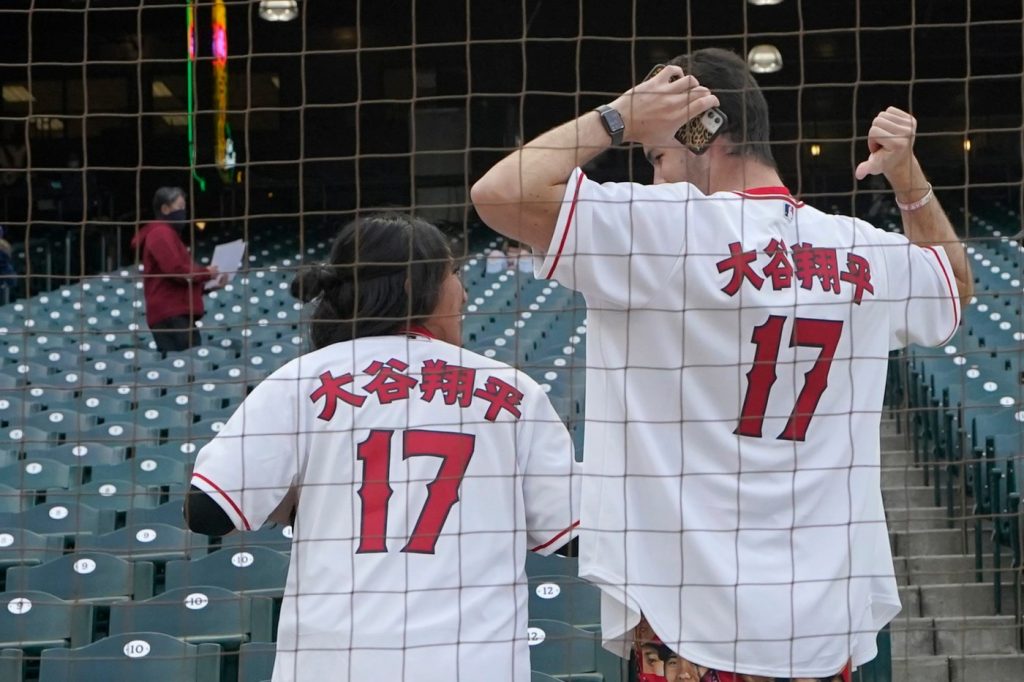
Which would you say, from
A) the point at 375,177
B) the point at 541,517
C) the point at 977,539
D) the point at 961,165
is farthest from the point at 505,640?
the point at 961,165

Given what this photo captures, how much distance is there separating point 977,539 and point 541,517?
2.86 m

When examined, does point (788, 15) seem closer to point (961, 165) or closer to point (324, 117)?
point (961, 165)

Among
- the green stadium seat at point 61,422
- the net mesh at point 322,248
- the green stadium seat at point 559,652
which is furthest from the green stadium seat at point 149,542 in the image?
the green stadium seat at point 61,422

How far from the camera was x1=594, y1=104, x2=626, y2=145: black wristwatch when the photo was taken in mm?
2111

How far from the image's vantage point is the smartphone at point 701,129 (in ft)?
7.21

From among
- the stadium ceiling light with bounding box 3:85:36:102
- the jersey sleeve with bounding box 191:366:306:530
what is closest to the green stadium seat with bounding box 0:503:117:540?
the jersey sleeve with bounding box 191:366:306:530

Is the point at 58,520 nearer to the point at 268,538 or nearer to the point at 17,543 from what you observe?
the point at 17,543

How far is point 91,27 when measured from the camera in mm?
16391

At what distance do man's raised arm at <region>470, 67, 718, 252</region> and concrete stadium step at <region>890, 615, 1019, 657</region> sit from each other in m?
2.79

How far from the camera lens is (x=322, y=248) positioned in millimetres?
15633

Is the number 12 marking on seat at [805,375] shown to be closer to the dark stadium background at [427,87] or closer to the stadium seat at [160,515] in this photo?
the stadium seat at [160,515]

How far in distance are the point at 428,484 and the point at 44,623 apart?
2.25 meters

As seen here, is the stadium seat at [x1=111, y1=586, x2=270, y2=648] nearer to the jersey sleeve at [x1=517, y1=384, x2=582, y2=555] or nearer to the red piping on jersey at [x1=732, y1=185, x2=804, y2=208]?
the jersey sleeve at [x1=517, y1=384, x2=582, y2=555]

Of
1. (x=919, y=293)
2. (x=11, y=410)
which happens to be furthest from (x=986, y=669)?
(x=11, y=410)
